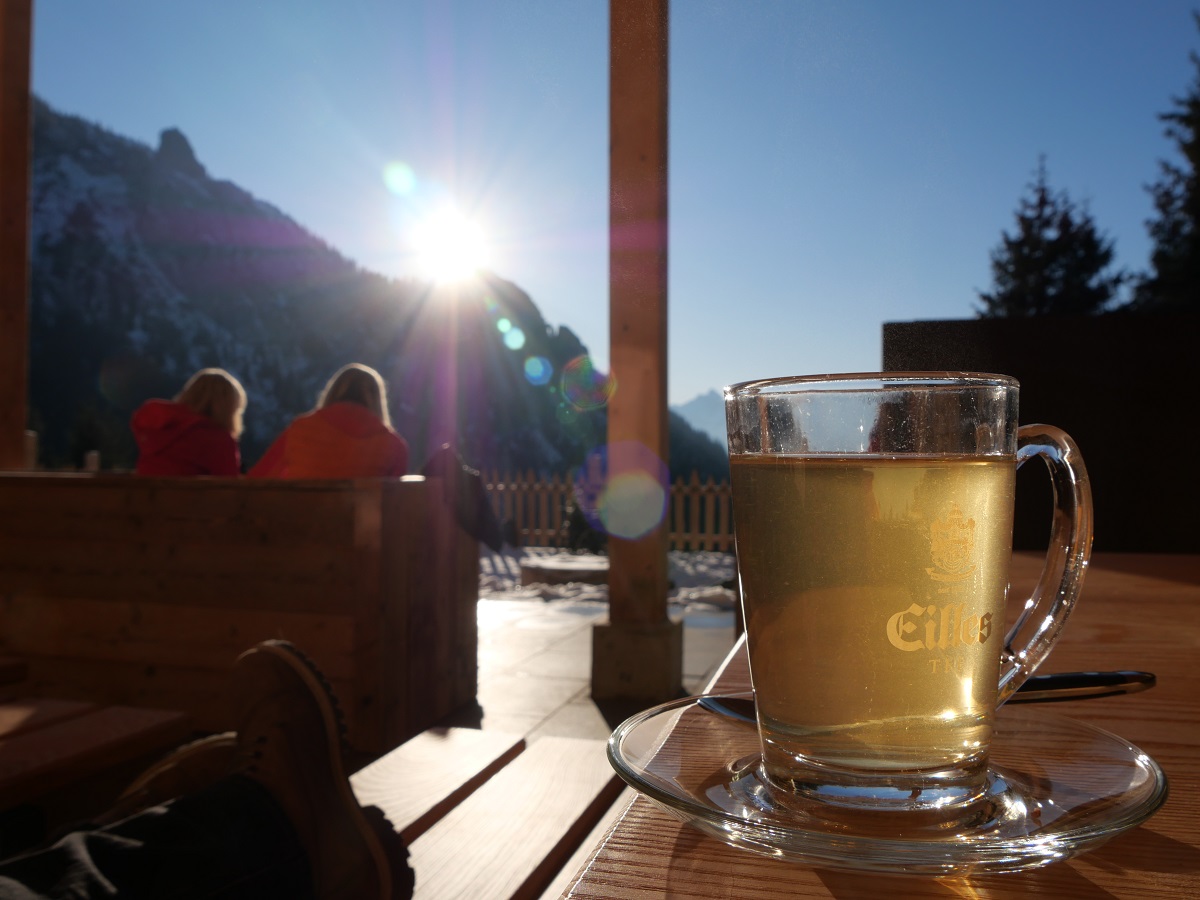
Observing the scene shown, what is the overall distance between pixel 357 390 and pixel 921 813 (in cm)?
416

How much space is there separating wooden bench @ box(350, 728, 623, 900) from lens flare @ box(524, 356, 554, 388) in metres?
40.3

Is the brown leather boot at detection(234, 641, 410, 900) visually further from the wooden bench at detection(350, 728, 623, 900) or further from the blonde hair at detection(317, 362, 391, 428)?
the blonde hair at detection(317, 362, 391, 428)

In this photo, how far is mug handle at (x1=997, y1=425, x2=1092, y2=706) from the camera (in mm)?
431

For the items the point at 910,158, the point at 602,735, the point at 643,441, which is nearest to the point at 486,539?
the point at 643,441

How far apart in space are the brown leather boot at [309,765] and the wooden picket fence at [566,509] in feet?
32.0

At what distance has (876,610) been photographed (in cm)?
39

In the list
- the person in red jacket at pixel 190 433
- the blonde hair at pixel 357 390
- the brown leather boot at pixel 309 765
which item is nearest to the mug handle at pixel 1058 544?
the brown leather boot at pixel 309 765

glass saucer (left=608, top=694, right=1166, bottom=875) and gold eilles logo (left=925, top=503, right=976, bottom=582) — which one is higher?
gold eilles logo (left=925, top=503, right=976, bottom=582)

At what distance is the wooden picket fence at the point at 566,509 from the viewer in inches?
467

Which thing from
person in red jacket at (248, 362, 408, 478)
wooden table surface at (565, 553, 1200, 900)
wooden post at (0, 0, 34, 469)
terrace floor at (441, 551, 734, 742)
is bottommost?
terrace floor at (441, 551, 734, 742)

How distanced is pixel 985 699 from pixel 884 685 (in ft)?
0.20

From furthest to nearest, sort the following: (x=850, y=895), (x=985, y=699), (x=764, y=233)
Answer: (x=764, y=233) → (x=985, y=699) → (x=850, y=895)

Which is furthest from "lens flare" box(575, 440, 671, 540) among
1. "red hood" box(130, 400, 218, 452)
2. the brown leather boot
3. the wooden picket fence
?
the wooden picket fence

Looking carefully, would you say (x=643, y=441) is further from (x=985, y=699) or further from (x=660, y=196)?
(x=985, y=699)
